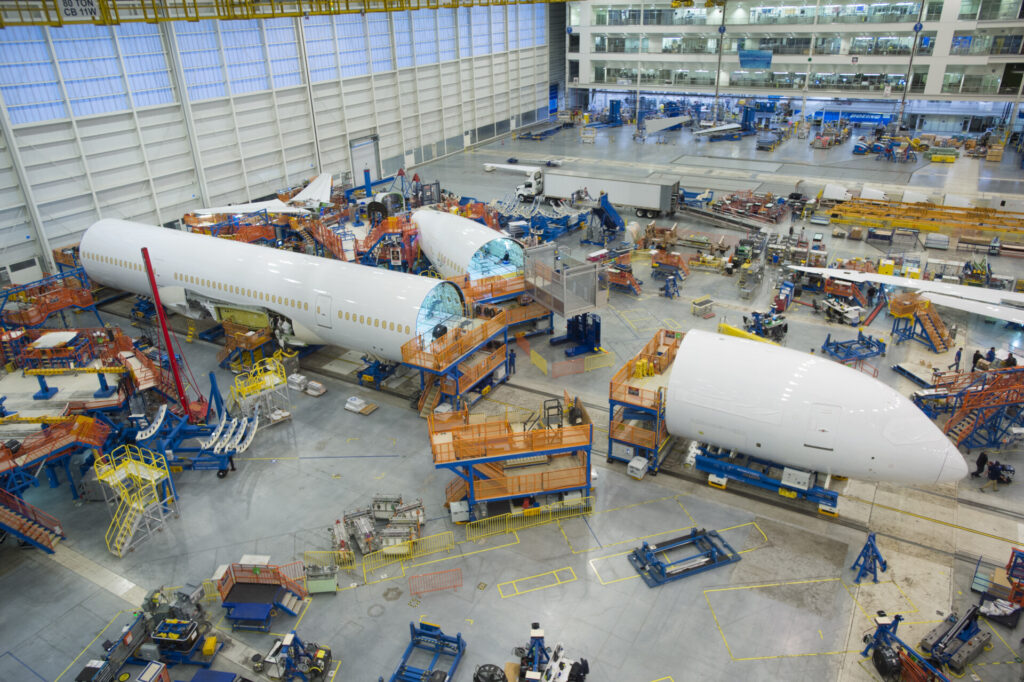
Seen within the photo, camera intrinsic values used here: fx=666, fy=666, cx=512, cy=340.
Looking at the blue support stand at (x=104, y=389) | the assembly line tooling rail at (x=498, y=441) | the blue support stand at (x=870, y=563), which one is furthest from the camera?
the blue support stand at (x=104, y=389)

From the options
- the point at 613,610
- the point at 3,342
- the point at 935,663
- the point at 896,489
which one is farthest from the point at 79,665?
the point at 896,489

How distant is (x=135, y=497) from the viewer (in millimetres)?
23547

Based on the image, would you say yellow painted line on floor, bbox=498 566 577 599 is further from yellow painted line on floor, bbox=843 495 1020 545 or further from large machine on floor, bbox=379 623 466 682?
yellow painted line on floor, bbox=843 495 1020 545

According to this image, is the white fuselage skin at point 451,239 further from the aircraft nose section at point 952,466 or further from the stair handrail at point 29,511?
the aircraft nose section at point 952,466

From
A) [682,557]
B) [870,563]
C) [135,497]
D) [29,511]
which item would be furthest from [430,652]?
[29,511]

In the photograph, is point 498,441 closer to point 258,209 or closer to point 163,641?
point 163,641

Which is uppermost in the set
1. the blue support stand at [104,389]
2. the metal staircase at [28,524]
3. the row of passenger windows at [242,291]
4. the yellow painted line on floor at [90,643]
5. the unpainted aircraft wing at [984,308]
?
the row of passenger windows at [242,291]

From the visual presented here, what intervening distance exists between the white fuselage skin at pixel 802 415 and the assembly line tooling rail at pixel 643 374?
43.4 inches

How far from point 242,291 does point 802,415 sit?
27.1 metres

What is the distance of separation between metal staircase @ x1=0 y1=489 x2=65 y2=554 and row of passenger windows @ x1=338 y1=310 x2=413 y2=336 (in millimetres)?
13446

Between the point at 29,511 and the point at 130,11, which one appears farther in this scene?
the point at 130,11

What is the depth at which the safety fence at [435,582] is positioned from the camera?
68.9 feet

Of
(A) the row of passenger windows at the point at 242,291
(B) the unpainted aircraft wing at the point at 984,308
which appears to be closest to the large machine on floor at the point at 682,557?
(A) the row of passenger windows at the point at 242,291

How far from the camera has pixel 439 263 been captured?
39.4 metres
